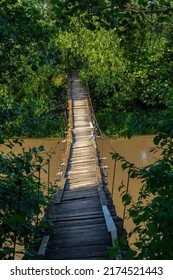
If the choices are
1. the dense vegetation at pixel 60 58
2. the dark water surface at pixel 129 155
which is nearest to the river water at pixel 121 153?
the dark water surface at pixel 129 155

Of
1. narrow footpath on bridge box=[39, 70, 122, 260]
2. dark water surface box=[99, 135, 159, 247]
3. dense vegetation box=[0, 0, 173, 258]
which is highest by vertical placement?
dense vegetation box=[0, 0, 173, 258]

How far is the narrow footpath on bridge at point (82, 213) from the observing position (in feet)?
12.0

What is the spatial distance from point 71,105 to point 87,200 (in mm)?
7524

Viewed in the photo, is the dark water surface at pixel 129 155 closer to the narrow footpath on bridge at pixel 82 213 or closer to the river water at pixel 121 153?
the river water at pixel 121 153

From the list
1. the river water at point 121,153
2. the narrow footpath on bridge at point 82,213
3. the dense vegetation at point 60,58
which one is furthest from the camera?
the river water at point 121,153

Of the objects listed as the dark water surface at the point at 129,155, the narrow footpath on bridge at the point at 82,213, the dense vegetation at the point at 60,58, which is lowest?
the dark water surface at the point at 129,155

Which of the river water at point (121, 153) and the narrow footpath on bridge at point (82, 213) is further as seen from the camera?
the river water at point (121, 153)

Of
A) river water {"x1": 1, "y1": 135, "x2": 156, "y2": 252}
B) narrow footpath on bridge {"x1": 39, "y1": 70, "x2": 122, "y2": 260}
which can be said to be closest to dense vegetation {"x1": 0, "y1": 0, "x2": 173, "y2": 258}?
narrow footpath on bridge {"x1": 39, "y1": 70, "x2": 122, "y2": 260}

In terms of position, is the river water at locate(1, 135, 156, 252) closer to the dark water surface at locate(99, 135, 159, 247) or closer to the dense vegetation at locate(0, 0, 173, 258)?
the dark water surface at locate(99, 135, 159, 247)

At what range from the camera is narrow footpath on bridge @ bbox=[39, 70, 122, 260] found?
3.67 meters

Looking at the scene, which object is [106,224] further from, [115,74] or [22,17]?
[115,74]

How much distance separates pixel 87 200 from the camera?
5.32m
